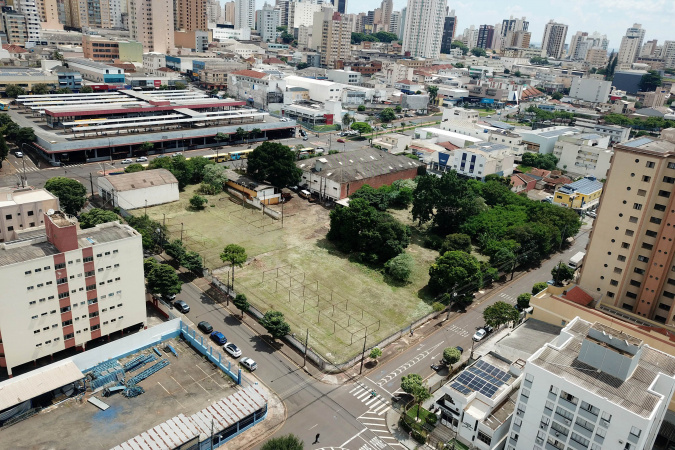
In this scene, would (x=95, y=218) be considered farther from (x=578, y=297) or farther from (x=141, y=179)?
(x=578, y=297)

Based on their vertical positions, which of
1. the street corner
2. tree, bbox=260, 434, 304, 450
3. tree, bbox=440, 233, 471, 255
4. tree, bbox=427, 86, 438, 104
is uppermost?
tree, bbox=427, 86, 438, 104

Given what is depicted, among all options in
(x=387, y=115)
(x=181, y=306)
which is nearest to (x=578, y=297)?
(x=181, y=306)

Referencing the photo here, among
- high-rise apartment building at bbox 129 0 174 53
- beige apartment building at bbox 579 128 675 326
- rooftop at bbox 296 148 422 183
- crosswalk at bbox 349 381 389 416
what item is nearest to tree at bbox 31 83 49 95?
high-rise apartment building at bbox 129 0 174 53

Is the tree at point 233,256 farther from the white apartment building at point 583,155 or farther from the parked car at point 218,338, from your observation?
the white apartment building at point 583,155

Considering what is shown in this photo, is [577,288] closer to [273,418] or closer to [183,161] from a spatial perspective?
[273,418]

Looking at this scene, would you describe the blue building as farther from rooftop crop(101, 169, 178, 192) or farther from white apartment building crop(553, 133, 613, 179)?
white apartment building crop(553, 133, 613, 179)

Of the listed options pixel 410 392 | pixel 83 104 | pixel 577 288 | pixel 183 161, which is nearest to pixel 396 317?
pixel 410 392
